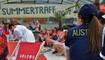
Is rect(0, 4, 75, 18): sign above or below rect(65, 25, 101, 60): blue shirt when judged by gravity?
below

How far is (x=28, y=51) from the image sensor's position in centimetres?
328

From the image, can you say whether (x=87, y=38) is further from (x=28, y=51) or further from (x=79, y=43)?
(x=28, y=51)

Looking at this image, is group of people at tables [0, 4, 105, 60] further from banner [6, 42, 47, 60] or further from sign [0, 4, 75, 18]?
sign [0, 4, 75, 18]

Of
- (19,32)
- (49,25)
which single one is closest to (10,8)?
(19,32)

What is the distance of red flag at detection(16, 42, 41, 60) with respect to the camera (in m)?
3.24

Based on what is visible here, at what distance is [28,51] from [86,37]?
1874 millimetres

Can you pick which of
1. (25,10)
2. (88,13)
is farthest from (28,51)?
(25,10)

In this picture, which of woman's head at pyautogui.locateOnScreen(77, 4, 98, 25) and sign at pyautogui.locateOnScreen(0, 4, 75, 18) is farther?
sign at pyautogui.locateOnScreen(0, 4, 75, 18)

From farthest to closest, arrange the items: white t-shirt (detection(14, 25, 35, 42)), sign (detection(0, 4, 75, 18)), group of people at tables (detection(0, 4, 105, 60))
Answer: sign (detection(0, 4, 75, 18))
white t-shirt (detection(14, 25, 35, 42))
group of people at tables (detection(0, 4, 105, 60))

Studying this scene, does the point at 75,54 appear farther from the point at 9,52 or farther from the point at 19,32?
the point at 19,32

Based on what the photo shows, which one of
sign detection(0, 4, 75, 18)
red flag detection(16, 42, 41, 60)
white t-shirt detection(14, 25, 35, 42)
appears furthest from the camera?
sign detection(0, 4, 75, 18)

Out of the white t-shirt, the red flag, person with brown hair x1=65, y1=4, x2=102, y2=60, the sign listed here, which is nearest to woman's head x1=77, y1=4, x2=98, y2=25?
person with brown hair x1=65, y1=4, x2=102, y2=60

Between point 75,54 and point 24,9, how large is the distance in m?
9.87

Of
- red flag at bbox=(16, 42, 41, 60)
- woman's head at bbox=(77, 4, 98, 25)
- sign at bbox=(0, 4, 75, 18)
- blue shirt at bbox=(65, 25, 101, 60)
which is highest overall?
woman's head at bbox=(77, 4, 98, 25)
